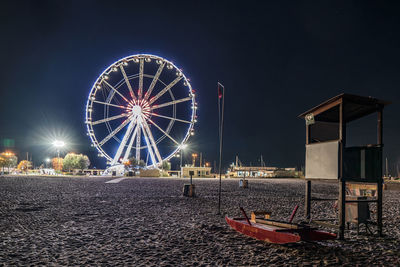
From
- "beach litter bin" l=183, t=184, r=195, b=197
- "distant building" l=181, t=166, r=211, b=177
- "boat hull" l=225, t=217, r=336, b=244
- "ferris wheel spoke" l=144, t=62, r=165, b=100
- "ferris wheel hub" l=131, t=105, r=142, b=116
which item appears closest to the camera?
"boat hull" l=225, t=217, r=336, b=244

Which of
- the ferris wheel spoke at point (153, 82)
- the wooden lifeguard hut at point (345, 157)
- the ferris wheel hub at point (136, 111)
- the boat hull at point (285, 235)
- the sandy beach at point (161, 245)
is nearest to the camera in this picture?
the sandy beach at point (161, 245)

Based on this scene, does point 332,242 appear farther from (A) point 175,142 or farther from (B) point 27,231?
(A) point 175,142

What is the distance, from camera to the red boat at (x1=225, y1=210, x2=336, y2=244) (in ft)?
16.2

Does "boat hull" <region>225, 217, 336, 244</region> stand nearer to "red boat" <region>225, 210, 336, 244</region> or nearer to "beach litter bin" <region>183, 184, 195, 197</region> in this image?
"red boat" <region>225, 210, 336, 244</region>

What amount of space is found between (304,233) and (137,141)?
39.2m

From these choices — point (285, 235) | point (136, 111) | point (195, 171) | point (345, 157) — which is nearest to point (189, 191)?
point (345, 157)

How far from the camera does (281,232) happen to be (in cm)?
506

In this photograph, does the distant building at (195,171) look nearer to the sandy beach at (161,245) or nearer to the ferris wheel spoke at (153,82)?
the ferris wheel spoke at (153,82)

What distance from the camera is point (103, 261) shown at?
4449mm

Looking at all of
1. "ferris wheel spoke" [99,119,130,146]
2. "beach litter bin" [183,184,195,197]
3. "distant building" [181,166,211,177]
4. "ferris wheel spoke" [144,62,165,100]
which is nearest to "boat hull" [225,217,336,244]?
"beach litter bin" [183,184,195,197]

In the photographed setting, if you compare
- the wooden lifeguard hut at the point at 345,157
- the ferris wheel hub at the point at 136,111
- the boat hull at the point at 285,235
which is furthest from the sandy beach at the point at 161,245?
the ferris wheel hub at the point at 136,111

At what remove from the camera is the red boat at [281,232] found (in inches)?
194

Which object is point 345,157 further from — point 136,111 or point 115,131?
point 115,131

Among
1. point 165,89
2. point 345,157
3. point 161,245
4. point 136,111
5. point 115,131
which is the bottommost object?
point 161,245
